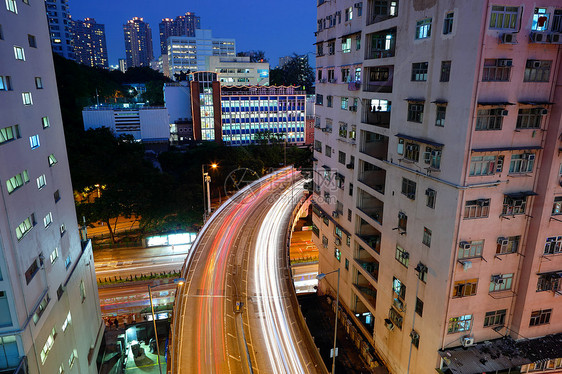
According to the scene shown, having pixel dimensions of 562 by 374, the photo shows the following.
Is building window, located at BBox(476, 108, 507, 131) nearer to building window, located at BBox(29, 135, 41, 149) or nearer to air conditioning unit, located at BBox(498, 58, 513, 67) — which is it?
air conditioning unit, located at BBox(498, 58, 513, 67)

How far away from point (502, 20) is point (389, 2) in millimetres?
11256

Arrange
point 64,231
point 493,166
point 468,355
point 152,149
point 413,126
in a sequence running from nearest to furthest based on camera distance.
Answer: point 493,166 → point 468,355 → point 413,126 → point 64,231 → point 152,149

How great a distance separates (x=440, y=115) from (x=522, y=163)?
4.67 metres

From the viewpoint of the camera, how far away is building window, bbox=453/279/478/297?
1916cm

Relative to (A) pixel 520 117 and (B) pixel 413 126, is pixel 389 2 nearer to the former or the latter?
(B) pixel 413 126

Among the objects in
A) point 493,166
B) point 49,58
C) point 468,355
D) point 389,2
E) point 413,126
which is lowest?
point 468,355

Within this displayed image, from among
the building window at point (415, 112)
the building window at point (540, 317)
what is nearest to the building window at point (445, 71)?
the building window at point (415, 112)

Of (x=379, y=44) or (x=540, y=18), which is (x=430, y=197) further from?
(x=379, y=44)

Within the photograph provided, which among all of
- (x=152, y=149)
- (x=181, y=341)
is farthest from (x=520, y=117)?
(x=152, y=149)

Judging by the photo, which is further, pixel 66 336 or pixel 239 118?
pixel 239 118

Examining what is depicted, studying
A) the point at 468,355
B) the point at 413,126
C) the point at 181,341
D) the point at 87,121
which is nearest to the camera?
the point at 468,355

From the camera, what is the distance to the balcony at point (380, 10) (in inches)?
1005

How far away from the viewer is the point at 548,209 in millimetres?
18953

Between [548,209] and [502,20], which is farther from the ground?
[502,20]
